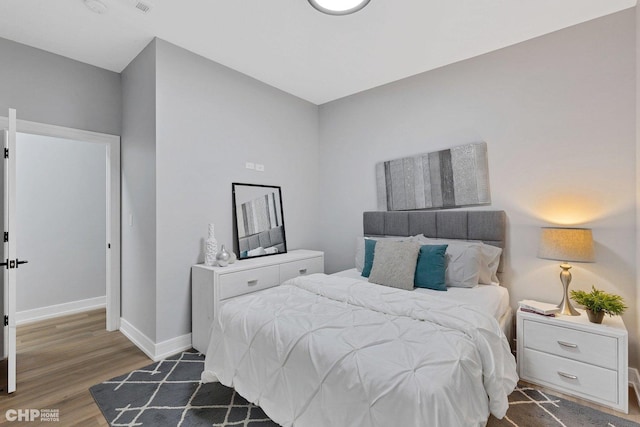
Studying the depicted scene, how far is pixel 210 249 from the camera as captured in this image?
290 centimetres

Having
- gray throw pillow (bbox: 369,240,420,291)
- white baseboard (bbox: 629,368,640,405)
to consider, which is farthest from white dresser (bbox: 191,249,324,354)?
white baseboard (bbox: 629,368,640,405)

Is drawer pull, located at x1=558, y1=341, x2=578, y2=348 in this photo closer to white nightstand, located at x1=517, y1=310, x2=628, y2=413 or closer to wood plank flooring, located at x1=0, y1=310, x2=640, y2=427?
white nightstand, located at x1=517, y1=310, x2=628, y2=413

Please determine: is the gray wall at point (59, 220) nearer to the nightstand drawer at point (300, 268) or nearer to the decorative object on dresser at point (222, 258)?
the decorative object on dresser at point (222, 258)

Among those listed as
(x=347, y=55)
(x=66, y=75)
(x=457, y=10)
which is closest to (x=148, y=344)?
(x=66, y=75)

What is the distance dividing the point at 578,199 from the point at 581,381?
135cm

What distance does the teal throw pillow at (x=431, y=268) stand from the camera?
99.7 inches

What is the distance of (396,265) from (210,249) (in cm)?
173

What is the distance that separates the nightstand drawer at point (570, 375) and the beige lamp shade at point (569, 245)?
27.7 inches

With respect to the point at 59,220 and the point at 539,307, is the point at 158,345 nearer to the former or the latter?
the point at 59,220

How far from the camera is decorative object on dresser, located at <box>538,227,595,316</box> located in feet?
7.01

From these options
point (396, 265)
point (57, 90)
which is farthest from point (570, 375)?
point (57, 90)

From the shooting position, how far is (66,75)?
9.61 feet

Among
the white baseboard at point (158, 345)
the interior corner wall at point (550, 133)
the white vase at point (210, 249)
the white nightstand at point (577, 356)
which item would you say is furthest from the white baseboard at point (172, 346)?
the interior corner wall at point (550, 133)

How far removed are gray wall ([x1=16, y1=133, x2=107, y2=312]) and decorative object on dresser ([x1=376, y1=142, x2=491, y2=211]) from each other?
12.4 ft
